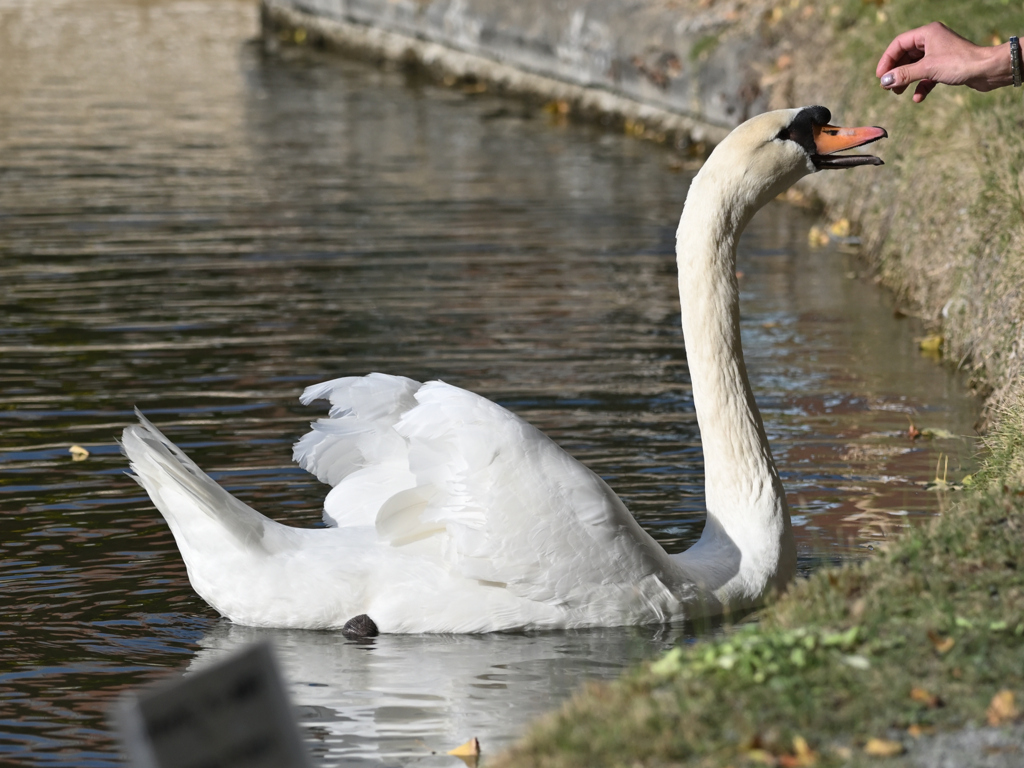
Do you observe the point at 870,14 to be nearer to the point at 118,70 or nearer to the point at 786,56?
the point at 786,56

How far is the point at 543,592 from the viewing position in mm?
5402

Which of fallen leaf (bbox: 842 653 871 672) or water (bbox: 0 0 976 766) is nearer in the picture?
fallen leaf (bbox: 842 653 871 672)

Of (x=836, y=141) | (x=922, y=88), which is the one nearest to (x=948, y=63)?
(x=922, y=88)

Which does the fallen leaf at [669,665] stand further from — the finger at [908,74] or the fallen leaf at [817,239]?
the fallen leaf at [817,239]

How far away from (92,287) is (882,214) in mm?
5688

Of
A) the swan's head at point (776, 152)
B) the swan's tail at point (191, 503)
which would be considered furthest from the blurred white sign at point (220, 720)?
the swan's head at point (776, 152)

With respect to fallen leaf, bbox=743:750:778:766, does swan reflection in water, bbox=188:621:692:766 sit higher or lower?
lower

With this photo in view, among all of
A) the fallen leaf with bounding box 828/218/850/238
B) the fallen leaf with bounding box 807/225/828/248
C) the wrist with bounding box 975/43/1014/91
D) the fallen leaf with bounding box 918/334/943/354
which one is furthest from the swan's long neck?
the fallen leaf with bounding box 807/225/828/248

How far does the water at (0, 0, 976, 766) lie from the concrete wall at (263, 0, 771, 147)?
2.42 feet

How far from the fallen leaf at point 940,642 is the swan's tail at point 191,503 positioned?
98.4 inches

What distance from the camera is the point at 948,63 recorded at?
19.5 feet

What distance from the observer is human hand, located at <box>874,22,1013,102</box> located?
592cm

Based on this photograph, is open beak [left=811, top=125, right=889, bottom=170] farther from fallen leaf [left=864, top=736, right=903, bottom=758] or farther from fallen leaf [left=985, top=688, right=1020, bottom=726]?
fallen leaf [left=864, top=736, right=903, bottom=758]

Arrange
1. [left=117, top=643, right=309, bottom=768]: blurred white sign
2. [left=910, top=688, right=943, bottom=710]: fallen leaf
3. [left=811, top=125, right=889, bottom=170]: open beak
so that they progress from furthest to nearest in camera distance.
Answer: [left=811, top=125, right=889, bottom=170]: open beak, [left=910, top=688, right=943, bottom=710]: fallen leaf, [left=117, top=643, right=309, bottom=768]: blurred white sign
